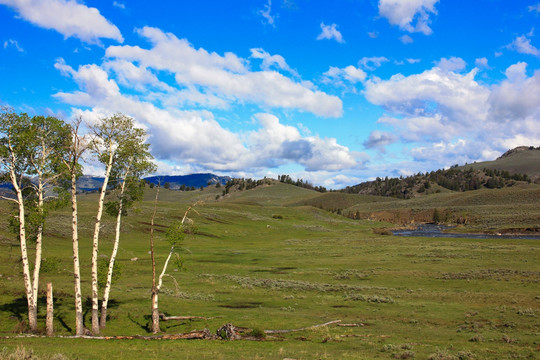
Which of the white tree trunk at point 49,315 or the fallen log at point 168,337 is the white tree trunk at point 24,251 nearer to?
the white tree trunk at point 49,315

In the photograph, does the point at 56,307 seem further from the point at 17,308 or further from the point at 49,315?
the point at 49,315

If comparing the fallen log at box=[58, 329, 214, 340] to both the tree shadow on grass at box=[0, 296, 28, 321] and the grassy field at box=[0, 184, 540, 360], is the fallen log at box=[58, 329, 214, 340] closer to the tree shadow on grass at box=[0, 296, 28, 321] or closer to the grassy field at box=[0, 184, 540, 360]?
the grassy field at box=[0, 184, 540, 360]

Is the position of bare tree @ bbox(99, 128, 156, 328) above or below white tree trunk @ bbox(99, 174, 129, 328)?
above

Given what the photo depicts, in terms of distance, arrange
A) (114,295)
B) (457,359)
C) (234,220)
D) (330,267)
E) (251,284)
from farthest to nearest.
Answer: (234,220), (330,267), (251,284), (114,295), (457,359)

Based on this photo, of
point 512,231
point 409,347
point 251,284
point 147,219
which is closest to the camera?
point 409,347

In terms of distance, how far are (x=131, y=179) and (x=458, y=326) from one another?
82.7 ft

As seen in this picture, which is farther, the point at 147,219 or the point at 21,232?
the point at 147,219

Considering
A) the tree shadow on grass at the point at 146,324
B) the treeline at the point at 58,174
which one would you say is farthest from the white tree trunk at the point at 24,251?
the tree shadow on grass at the point at 146,324

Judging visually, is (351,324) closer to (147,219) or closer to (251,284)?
(251,284)

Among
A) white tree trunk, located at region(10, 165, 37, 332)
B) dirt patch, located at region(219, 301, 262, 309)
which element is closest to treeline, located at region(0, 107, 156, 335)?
white tree trunk, located at region(10, 165, 37, 332)

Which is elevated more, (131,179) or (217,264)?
(131,179)

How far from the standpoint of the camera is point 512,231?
429ft

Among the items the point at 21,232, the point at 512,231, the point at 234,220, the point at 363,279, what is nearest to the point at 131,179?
the point at 21,232

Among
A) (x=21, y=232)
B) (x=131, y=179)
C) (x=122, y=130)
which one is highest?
(x=122, y=130)
